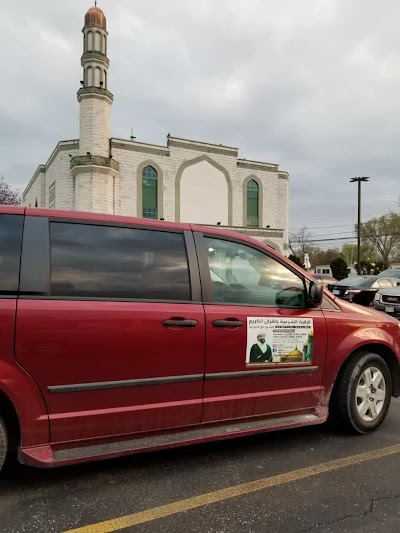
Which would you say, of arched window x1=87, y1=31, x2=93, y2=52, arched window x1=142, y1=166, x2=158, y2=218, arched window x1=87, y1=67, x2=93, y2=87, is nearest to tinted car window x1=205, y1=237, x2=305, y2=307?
arched window x1=142, y1=166, x2=158, y2=218

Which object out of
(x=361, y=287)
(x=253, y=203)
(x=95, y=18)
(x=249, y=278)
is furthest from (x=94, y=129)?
(x=249, y=278)

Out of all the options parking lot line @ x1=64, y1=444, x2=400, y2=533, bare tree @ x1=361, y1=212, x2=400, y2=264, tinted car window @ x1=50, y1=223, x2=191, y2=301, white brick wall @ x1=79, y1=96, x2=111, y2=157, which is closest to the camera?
parking lot line @ x1=64, y1=444, x2=400, y2=533

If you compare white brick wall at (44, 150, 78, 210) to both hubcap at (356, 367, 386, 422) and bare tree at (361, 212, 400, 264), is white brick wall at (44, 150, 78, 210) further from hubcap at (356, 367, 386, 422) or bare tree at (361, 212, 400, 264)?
bare tree at (361, 212, 400, 264)

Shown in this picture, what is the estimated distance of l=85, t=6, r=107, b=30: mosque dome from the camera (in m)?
30.0

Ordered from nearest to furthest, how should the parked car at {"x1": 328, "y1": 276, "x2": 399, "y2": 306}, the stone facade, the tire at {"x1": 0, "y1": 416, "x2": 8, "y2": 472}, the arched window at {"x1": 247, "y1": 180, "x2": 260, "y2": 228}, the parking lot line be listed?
the parking lot line
the tire at {"x1": 0, "y1": 416, "x2": 8, "y2": 472}
the parked car at {"x1": 328, "y1": 276, "x2": 399, "y2": 306}
the stone facade
the arched window at {"x1": 247, "y1": 180, "x2": 260, "y2": 228}

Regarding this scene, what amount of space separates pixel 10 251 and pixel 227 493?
83.4 inches

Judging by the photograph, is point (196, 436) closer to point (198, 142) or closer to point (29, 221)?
point (29, 221)

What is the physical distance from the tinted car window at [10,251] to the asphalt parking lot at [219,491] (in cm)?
136

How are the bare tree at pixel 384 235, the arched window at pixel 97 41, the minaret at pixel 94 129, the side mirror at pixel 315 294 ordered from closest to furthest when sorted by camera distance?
the side mirror at pixel 315 294
the minaret at pixel 94 129
the arched window at pixel 97 41
the bare tree at pixel 384 235

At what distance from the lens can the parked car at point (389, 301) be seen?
40.5 ft

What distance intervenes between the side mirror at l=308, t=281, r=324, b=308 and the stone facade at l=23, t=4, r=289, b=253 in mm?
26521

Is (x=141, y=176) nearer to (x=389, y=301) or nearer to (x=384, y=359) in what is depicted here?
(x=389, y=301)

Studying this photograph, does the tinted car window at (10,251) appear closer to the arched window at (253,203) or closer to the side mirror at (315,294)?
the side mirror at (315,294)

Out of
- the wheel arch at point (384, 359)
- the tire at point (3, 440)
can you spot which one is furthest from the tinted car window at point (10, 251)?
the wheel arch at point (384, 359)
